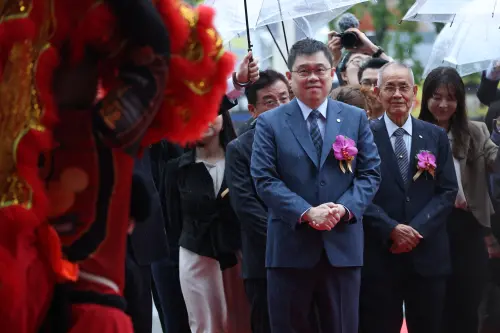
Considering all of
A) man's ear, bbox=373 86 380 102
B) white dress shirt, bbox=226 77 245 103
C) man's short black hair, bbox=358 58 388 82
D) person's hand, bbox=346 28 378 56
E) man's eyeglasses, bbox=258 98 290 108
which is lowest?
man's eyeglasses, bbox=258 98 290 108

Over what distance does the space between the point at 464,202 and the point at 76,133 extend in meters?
4.05

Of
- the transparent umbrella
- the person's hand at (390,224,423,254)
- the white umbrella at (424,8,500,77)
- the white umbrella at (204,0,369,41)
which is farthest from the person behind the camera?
the transparent umbrella

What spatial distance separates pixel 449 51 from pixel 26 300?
5.50 m

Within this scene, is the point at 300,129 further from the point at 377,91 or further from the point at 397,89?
the point at 377,91

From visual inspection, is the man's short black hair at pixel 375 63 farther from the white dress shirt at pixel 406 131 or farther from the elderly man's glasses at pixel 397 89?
the white dress shirt at pixel 406 131

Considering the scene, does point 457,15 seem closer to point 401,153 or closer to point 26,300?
point 401,153

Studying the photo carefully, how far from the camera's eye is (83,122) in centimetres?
315

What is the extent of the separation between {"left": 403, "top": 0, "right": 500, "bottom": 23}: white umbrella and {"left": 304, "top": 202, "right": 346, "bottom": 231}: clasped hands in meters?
2.55

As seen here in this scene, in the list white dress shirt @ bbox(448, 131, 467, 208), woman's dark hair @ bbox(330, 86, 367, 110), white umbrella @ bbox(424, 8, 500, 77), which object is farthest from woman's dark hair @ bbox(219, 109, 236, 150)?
white umbrella @ bbox(424, 8, 500, 77)

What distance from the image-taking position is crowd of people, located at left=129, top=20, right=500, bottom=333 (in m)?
5.69

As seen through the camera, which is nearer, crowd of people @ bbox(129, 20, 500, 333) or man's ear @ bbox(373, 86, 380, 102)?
crowd of people @ bbox(129, 20, 500, 333)

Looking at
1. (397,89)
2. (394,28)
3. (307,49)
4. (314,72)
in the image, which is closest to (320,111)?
(314,72)

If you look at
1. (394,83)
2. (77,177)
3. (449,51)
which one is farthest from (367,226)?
(77,177)

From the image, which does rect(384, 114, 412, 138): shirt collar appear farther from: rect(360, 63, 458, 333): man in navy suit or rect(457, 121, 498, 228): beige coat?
rect(457, 121, 498, 228): beige coat
